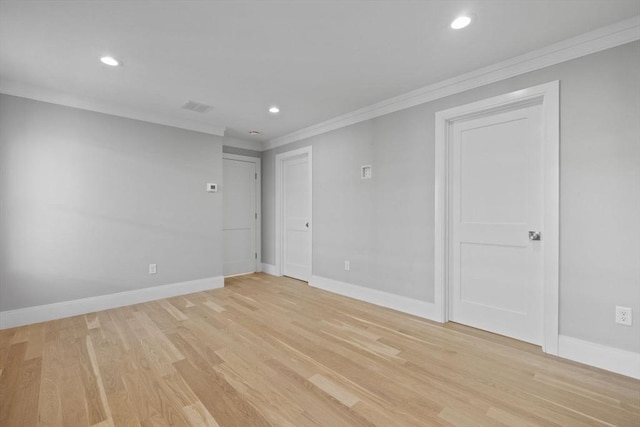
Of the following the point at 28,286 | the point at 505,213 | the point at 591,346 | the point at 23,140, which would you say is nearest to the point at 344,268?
the point at 505,213

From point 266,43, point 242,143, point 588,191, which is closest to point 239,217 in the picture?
point 242,143

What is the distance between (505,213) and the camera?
266 cm

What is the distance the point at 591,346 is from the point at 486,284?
830 mm

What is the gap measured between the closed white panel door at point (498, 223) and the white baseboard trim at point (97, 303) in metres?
3.54

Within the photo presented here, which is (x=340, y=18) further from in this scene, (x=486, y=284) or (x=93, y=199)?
(x=93, y=199)

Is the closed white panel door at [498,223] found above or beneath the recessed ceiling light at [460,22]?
beneath

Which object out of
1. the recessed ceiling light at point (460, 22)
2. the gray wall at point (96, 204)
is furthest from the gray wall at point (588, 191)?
the gray wall at point (96, 204)

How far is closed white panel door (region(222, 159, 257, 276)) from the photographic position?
512 centimetres

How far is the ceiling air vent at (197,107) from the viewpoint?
3.54 meters

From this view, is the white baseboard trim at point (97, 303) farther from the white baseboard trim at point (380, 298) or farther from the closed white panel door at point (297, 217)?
the white baseboard trim at point (380, 298)

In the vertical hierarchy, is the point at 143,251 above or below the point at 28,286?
above

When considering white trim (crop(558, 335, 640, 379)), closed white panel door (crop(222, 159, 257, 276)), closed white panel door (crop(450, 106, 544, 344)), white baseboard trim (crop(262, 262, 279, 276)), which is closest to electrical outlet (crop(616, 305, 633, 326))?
white trim (crop(558, 335, 640, 379))

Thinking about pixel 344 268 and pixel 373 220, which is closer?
pixel 373 220

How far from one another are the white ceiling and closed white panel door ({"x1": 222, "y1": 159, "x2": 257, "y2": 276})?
1.96 meters
